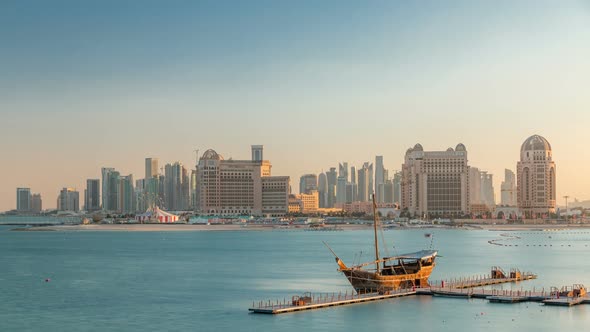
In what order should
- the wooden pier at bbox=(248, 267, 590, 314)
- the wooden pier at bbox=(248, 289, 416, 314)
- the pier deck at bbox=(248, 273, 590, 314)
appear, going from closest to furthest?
the wooden pier at bbox=(248, 289, 416, 314)
the pier deck at bbox=(248, 273, 590, 314)
the wooden pier at bbox=(248, 267, 590, 314)

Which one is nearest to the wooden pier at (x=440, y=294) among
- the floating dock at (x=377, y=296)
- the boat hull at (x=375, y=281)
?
the floating dock at (x=377, y=296)

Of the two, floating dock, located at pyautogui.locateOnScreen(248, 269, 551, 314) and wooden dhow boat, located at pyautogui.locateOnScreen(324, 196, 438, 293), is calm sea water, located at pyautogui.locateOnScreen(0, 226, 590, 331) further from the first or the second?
wooden dhow boat, located at pyautogui.locateOnScreen(324, 196, 438, 293)

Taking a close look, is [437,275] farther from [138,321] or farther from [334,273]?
[138,321]

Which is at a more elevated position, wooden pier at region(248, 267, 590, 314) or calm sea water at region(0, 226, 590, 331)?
wooden pier at region(248, 267, 590, 314)

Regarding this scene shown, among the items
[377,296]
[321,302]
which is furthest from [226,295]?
[377,296]

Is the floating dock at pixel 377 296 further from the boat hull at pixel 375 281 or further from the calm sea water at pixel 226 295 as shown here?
the calm sea water at pixel 226 295

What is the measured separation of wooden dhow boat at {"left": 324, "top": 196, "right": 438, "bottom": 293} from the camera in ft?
257

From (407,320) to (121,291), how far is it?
3185 cm

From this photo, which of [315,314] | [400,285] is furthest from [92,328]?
[400,285]

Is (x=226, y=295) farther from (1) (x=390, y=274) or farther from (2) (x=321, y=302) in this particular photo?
(1) (x=390, y=274)

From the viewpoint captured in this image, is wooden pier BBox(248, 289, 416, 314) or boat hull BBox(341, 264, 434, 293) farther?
boat hull BBox(341, 264, 434, 293)

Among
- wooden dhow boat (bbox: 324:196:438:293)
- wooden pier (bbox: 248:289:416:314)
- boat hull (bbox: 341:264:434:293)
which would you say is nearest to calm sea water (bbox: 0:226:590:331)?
wooden pier (bbox: 248:289:416:314)

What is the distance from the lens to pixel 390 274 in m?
81.4

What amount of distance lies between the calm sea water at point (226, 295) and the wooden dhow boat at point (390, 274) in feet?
10.4
